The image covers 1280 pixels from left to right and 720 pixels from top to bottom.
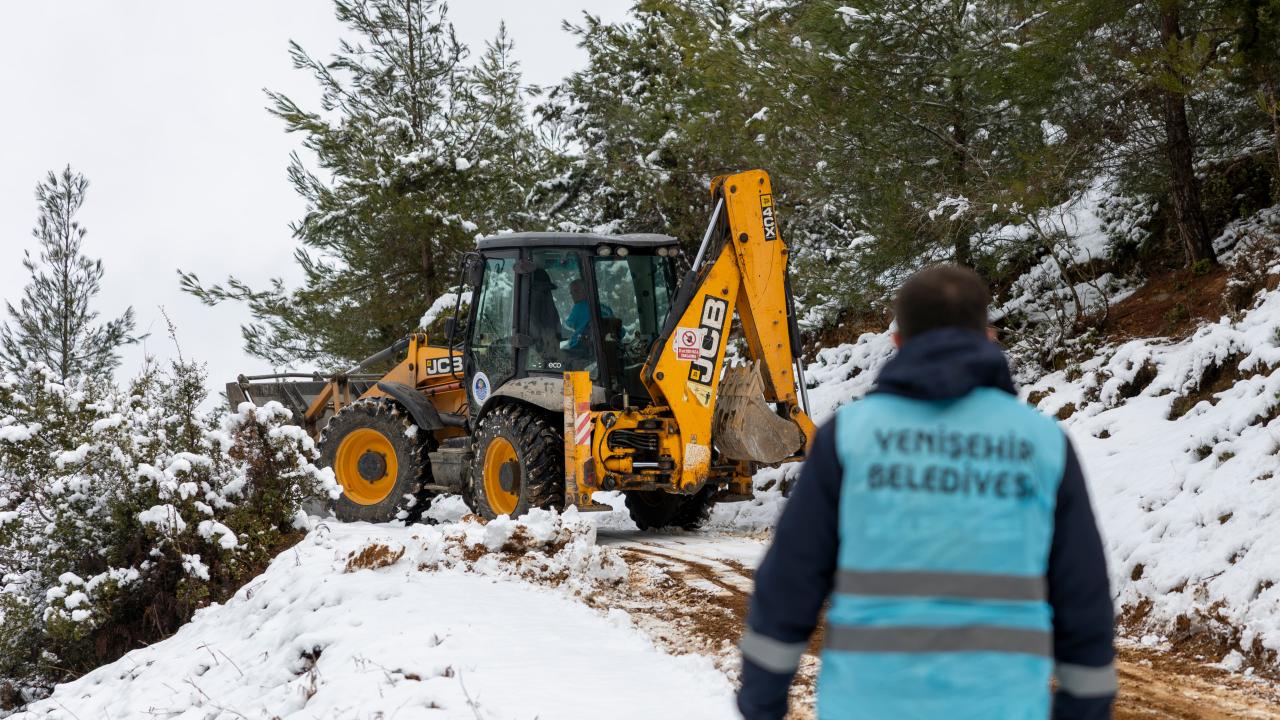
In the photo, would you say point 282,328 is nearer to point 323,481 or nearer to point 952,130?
point 323,481

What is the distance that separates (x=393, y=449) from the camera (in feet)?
43.2

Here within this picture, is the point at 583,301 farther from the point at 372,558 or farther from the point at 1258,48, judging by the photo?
the point at 1258,48

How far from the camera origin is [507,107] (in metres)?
20.2

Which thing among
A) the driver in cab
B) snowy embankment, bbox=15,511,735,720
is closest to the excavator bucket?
the driver in cab

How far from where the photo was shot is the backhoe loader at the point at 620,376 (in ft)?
34.2

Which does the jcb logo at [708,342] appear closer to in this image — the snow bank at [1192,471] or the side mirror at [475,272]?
the side mirror at [475,272]

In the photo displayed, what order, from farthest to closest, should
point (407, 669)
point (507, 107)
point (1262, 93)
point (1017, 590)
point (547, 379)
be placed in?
point (507, 107), point (547, 379), point (1262, 93), point (407, 669), point (1017, 590)

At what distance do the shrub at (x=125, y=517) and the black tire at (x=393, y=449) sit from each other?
49.2 inches

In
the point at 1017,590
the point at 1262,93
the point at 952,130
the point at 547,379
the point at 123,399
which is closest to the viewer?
the point at 1017,590

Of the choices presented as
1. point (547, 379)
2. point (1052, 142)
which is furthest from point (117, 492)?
point (1052, 142)

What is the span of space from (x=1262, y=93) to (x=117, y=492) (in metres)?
11.1

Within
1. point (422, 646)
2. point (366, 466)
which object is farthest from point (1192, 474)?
point (366, 466)

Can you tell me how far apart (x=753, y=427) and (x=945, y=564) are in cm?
843

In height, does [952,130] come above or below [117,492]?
above
